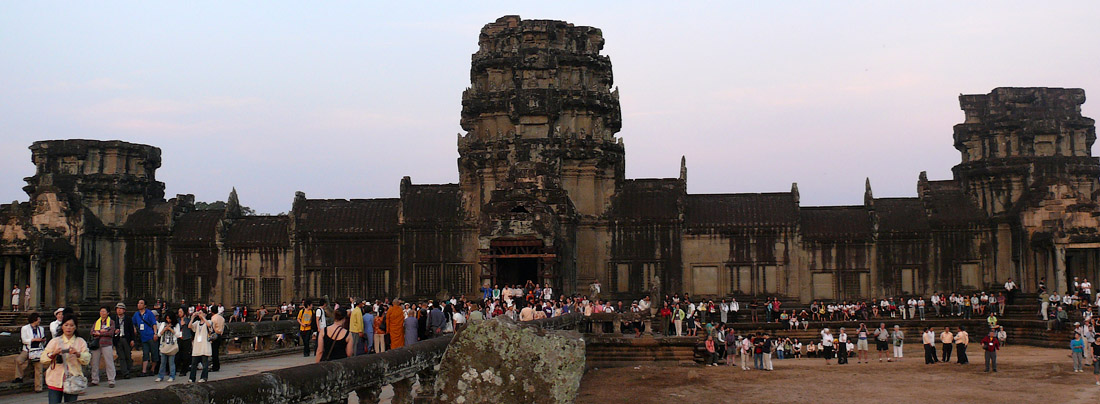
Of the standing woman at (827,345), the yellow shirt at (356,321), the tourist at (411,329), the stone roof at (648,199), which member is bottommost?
the standing woman at (827,345)

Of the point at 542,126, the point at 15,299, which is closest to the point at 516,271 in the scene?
the point at 542,126

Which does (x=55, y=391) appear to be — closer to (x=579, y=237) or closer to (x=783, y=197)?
(x=579, y=237)

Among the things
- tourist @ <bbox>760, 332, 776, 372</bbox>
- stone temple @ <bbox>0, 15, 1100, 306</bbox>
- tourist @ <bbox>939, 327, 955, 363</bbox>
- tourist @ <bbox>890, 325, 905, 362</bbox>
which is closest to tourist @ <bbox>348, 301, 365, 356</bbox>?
tourist @ <bbox>760, 332, 776, 372</bbox>

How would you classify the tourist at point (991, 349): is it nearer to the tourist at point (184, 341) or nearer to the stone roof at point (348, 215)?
the tourist at point (184, 341)

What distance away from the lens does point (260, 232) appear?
164ft

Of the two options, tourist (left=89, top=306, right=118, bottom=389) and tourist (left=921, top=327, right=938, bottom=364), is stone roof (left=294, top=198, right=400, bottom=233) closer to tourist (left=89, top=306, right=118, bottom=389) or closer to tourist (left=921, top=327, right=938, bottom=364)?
tourist (left=921, top=327, right=938, bottom=364)

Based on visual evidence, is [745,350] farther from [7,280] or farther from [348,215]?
[7,280]

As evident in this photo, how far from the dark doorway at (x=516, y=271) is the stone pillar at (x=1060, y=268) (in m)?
22.9

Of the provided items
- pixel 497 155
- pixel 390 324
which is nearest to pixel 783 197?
pixel 497 155

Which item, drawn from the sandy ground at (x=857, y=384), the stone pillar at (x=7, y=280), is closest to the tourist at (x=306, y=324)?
the sandy ground at (x=857, y=384)

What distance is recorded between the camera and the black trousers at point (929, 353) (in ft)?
113

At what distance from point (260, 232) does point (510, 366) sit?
4099cm

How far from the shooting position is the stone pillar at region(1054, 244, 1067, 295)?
43938mm

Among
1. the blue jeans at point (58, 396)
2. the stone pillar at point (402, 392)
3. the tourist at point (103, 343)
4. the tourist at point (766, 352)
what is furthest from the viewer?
the tourist at point (766, 352)
